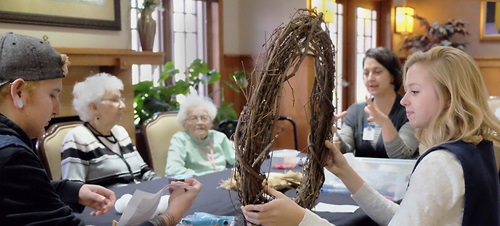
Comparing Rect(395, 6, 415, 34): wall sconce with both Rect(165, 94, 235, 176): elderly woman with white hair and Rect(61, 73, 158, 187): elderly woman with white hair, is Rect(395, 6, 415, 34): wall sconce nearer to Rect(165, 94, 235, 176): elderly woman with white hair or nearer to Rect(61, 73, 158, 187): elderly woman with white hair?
Rect(165, 94, 235, 176): elderly woman with white hair

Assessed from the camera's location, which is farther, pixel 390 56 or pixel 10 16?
pixel 10 16

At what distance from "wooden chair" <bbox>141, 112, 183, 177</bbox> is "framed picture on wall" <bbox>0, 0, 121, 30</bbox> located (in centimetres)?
119

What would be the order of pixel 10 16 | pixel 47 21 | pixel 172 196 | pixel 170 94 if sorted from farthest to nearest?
pixel 170 94
pixel 47 21
pixel 10 16
pixel 172 196

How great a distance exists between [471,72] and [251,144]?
1.96 feet

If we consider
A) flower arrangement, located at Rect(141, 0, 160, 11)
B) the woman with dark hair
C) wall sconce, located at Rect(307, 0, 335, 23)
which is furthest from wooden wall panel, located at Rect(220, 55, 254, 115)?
the woman with dark hair

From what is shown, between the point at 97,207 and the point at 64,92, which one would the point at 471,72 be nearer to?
the point at 97,207

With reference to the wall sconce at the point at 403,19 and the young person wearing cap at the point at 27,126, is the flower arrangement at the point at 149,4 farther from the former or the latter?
the wall sconce at the point at 403,19

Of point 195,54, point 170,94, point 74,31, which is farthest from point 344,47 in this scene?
point 74,31

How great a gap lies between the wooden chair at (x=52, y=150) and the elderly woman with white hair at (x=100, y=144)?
7cm

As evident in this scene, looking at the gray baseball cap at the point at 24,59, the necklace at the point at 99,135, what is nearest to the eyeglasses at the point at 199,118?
the necklace at the point at 99,135

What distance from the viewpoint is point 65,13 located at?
12.6ft

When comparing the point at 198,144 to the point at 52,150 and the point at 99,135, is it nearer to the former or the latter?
the point at 99,135

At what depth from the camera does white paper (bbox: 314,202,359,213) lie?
1.78 metres

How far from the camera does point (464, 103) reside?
1.23 m
